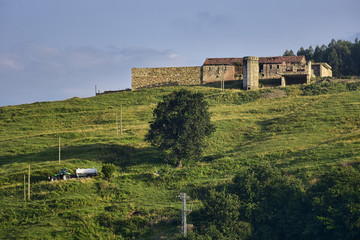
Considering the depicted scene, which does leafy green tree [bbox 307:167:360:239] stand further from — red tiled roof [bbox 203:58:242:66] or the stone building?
red tiled roof [bbox 203:58:242:66]

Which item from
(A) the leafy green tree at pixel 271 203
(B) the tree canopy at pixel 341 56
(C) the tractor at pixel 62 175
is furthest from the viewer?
(B) the tree canopy at pixel 341 56

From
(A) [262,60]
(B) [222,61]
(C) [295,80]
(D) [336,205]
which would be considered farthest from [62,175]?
(C) [295,80]

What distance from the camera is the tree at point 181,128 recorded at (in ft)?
215

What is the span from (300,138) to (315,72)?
41464 millimetres

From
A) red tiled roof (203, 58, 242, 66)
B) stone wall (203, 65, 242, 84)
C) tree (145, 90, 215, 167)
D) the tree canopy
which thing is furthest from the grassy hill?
the tree canopy

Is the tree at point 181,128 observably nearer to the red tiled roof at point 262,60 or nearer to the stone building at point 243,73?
the stone building at point 243,73

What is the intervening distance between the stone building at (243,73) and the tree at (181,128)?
115ft

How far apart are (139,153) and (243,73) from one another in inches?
1573

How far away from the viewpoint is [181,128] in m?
66.6

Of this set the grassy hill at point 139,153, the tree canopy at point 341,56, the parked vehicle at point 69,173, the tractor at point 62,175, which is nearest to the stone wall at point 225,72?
the grassy hill at point 139,153

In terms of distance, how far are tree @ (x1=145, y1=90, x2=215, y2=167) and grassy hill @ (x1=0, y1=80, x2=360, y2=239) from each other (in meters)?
2.22

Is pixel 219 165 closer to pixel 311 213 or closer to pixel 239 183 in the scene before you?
pixel 239 183

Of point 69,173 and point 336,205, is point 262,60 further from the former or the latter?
point 336,205

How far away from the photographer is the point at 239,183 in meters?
53.2
